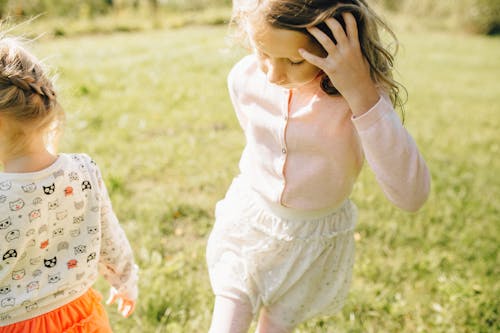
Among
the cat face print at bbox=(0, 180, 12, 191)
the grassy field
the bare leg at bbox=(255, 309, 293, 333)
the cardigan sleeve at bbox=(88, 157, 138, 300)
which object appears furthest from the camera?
the grassy field

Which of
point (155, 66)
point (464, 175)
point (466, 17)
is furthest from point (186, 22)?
point (464, 175)

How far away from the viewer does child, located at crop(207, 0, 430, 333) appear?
139 centimetres

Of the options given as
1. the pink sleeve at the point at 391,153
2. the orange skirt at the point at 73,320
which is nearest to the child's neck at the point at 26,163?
the orange skirt at the point at 73,320

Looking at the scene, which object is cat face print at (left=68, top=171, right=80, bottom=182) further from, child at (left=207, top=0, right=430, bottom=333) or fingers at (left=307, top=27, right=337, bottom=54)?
fingers at (left=307, top=27, right=337, bottom=54)

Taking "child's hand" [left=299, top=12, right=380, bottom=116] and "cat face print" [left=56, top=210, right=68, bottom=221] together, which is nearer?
"child's hand" [left=299, top=12, right=380, bottom=116]

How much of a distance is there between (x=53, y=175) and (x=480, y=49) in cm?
1562

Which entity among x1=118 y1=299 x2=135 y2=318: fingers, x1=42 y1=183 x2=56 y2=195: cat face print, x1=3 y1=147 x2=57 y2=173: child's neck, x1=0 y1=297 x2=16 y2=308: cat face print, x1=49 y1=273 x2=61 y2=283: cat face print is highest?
x1=3 y1=147 x2=57 y2=173: child's neck

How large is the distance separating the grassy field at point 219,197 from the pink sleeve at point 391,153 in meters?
0.42

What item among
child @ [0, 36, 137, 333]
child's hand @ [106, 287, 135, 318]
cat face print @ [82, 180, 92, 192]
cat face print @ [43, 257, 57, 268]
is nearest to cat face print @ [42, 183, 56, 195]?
child @ [0, 36, 137, 333]

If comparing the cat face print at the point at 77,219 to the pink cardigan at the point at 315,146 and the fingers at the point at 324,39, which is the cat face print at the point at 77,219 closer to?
the pink cardigan at the point at 315,146

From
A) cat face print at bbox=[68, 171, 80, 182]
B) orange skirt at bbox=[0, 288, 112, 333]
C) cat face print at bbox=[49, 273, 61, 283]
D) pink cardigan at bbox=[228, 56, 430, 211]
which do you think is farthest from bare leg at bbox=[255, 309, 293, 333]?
cat face print at bbox=[68, 171, 80, 182]

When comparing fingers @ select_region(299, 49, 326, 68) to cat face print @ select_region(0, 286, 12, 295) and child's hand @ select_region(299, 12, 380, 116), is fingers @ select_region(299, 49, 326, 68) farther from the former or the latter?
cat face print @ select_region(0, 286, 12, 295)

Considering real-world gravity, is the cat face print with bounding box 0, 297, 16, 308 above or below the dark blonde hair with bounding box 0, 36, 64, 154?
below

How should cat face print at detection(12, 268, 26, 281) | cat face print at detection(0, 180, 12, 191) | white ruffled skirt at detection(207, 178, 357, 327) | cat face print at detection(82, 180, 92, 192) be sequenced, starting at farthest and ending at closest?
1. white ruffled skirt at detection(207, 178, 357, 327)
2. cat face print at detection(82, 180, 92, 192)
3. cat face print at detection(12, 268, 26, 281)
4. cat face print at detection(0, 180, 12, 191)
